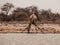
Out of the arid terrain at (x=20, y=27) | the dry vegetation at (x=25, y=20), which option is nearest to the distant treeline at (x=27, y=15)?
the dry vegetation at (x=25, y=20)

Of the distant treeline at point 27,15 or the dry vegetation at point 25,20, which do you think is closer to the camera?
the dry vegetation at point 25,20

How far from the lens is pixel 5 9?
9062 millimetres

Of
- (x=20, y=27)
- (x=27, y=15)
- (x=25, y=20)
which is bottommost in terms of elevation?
(x=20, y=27)

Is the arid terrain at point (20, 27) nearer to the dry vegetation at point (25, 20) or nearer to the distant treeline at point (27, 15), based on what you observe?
the dry vegetation at point (25, 20)

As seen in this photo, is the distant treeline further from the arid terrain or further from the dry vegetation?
the arid terrain

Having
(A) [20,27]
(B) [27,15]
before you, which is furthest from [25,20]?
(A) [20,27]

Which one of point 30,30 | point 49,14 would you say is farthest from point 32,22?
point 49,14

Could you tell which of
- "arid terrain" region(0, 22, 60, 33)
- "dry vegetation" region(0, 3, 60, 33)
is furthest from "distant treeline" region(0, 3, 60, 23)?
"arid terrain" region(0, 22, 60, 33)

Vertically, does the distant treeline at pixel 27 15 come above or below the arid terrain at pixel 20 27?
above

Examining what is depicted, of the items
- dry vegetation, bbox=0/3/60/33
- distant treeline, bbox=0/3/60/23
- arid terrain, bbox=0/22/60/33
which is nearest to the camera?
arid terrain, bbox=0/22/60/33

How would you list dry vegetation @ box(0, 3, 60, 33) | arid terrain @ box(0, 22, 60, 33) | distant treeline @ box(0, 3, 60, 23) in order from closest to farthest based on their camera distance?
arid terrain @ box(0, 22, 60, 33), dry vegetation @ box(0, 3, 60, 33), distant treeline @ box(0, 3, 60, 23)

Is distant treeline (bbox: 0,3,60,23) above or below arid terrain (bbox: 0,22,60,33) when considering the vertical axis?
above

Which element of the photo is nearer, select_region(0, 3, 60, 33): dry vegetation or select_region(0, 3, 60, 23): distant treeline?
select_region(0, 3, 60, 33): dry vegetation

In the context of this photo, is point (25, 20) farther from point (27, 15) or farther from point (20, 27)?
point (20, 27)
